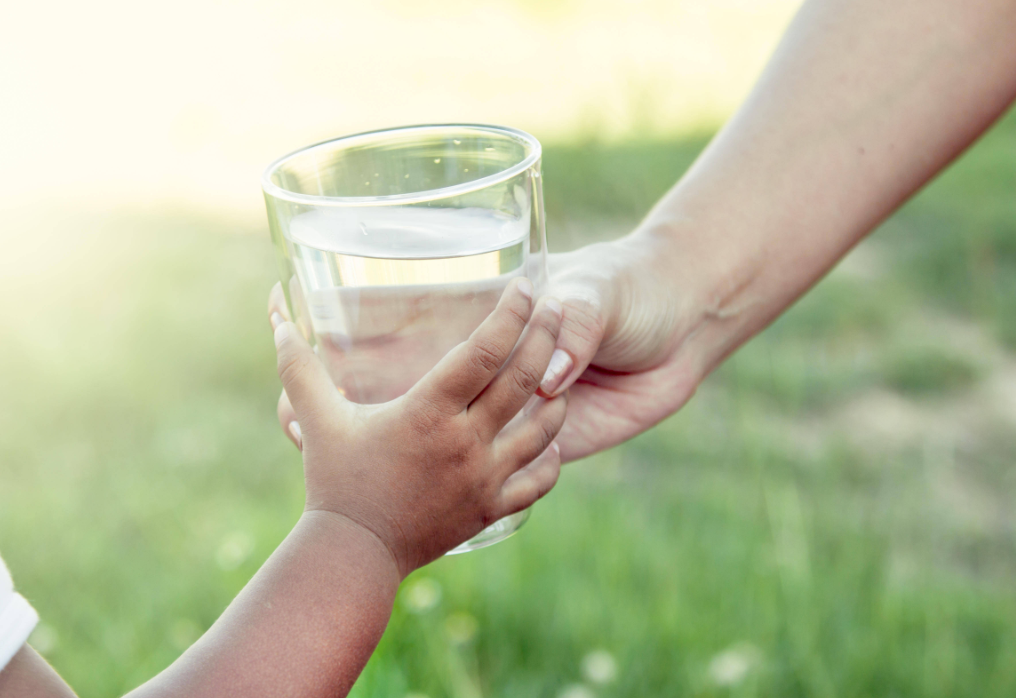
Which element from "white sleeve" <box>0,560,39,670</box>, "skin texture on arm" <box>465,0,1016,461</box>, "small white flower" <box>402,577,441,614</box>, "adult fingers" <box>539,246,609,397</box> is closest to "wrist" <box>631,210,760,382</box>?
"skin texture on arm" <box>465,0,1016,461</box>

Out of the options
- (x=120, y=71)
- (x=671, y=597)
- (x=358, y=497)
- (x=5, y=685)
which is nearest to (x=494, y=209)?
(x=358, y=497)

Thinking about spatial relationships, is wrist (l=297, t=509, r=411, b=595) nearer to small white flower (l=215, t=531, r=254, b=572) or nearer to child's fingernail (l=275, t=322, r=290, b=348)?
child's fingernail (l=275, t=322, r=290, b=348)

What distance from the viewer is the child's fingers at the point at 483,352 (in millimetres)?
718

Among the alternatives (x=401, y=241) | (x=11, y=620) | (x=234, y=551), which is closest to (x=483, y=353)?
(x=401, y=241)

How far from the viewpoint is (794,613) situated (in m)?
1.35

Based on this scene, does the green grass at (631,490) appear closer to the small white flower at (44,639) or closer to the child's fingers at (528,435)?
the small white flower at (44,639)

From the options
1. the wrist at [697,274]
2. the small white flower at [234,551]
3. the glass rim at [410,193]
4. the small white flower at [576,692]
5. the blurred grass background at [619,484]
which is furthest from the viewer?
the small white flower at [234,551]

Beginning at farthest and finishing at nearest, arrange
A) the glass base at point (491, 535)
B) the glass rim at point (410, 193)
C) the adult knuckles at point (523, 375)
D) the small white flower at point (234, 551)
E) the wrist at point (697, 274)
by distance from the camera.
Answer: the small white flower at point (234, 551)
the wrist at point (697, 274)
the glass base at point (491, 535)
the adult knuckles at point (523, 375)
the glass rim at point (410, 193)

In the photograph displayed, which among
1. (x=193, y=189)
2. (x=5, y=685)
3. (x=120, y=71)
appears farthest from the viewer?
(x=120, y=71)

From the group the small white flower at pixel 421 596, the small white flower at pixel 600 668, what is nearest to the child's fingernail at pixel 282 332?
the small white flower at pixel 421 596

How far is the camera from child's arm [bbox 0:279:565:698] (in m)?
0.72

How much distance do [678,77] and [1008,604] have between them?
8.26ft

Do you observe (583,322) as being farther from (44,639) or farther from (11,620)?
(44,639)

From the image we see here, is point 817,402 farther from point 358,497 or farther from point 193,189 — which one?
point 193,189
